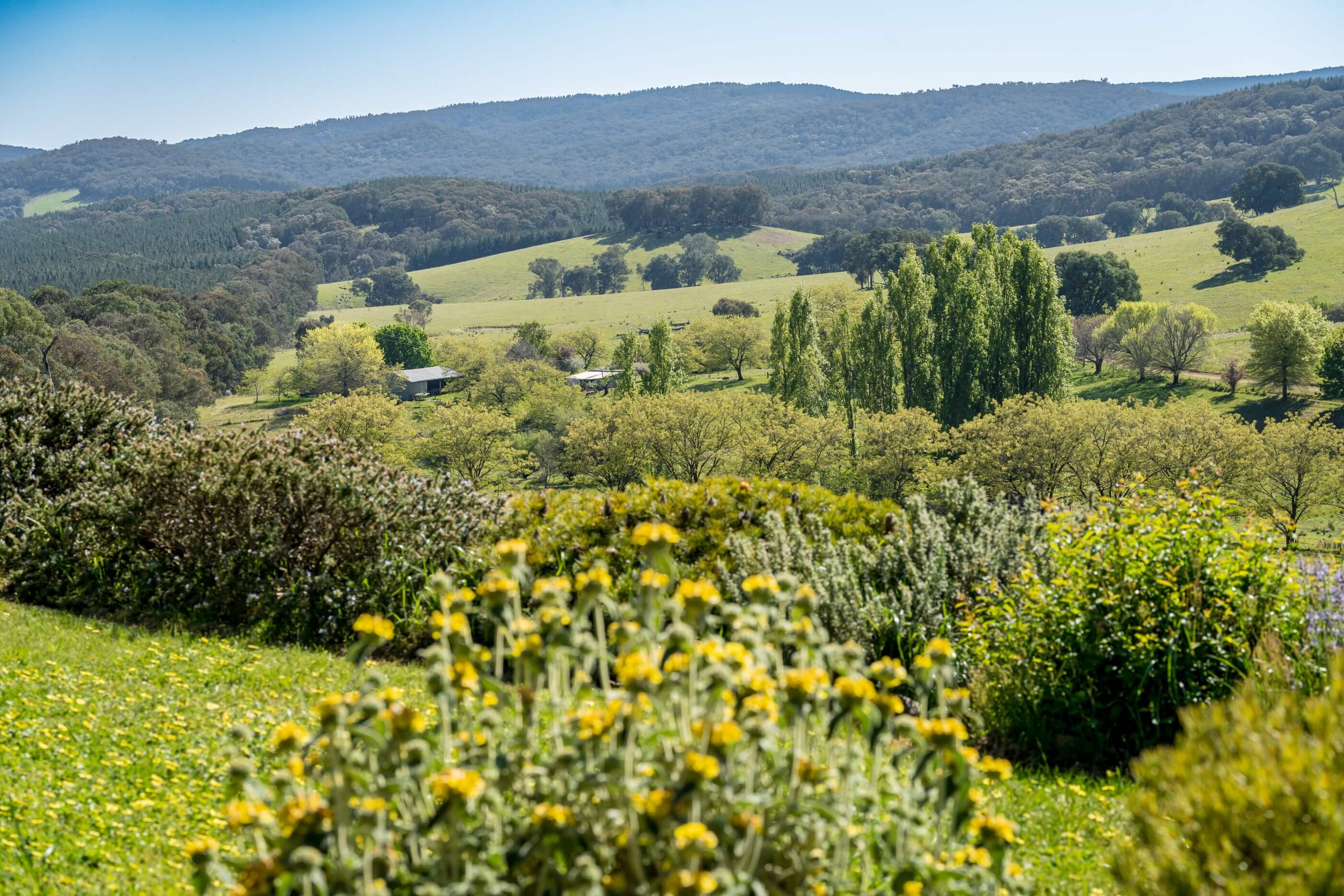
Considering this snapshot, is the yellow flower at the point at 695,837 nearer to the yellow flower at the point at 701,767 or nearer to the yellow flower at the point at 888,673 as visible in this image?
the yellow flower at the point at 701,767

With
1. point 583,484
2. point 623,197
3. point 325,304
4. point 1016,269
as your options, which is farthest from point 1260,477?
point 623,197

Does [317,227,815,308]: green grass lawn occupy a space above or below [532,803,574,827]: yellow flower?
above

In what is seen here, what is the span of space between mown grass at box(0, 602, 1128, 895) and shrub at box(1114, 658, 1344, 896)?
1593 mm

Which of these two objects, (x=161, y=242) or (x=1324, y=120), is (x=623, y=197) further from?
(x=1324, y=120)

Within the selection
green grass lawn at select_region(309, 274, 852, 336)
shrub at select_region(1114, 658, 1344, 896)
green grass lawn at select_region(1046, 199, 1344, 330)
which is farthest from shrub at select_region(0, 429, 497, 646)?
green grass lawn at select_region(309, 274, 852, 336)

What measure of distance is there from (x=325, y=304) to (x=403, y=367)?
→ 5533 cm

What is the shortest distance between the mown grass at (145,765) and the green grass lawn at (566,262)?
153 m

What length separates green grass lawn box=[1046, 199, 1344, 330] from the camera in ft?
289

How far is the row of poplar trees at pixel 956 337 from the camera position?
1905 inches

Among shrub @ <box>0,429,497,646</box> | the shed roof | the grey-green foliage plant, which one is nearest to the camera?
the grey-green foliage plant

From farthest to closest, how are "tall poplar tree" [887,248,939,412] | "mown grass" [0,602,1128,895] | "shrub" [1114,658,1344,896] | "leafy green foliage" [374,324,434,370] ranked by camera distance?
1. "leafy green foliage" [374,324,434,370]
2. "tall poplar tree" [887,248,939,412]
3. "mown grass" [0,602,1128,895]
4. "shrub" [1114,658,1344,896]

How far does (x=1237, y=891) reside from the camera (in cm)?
Answer: 249

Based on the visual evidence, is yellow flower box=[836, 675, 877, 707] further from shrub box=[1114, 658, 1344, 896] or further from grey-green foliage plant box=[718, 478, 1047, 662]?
grey-green foliage plant box=[718, 478, 1047, 662]

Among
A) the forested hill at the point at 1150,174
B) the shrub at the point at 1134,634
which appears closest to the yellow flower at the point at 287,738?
the shrub at the point at 1134,634
